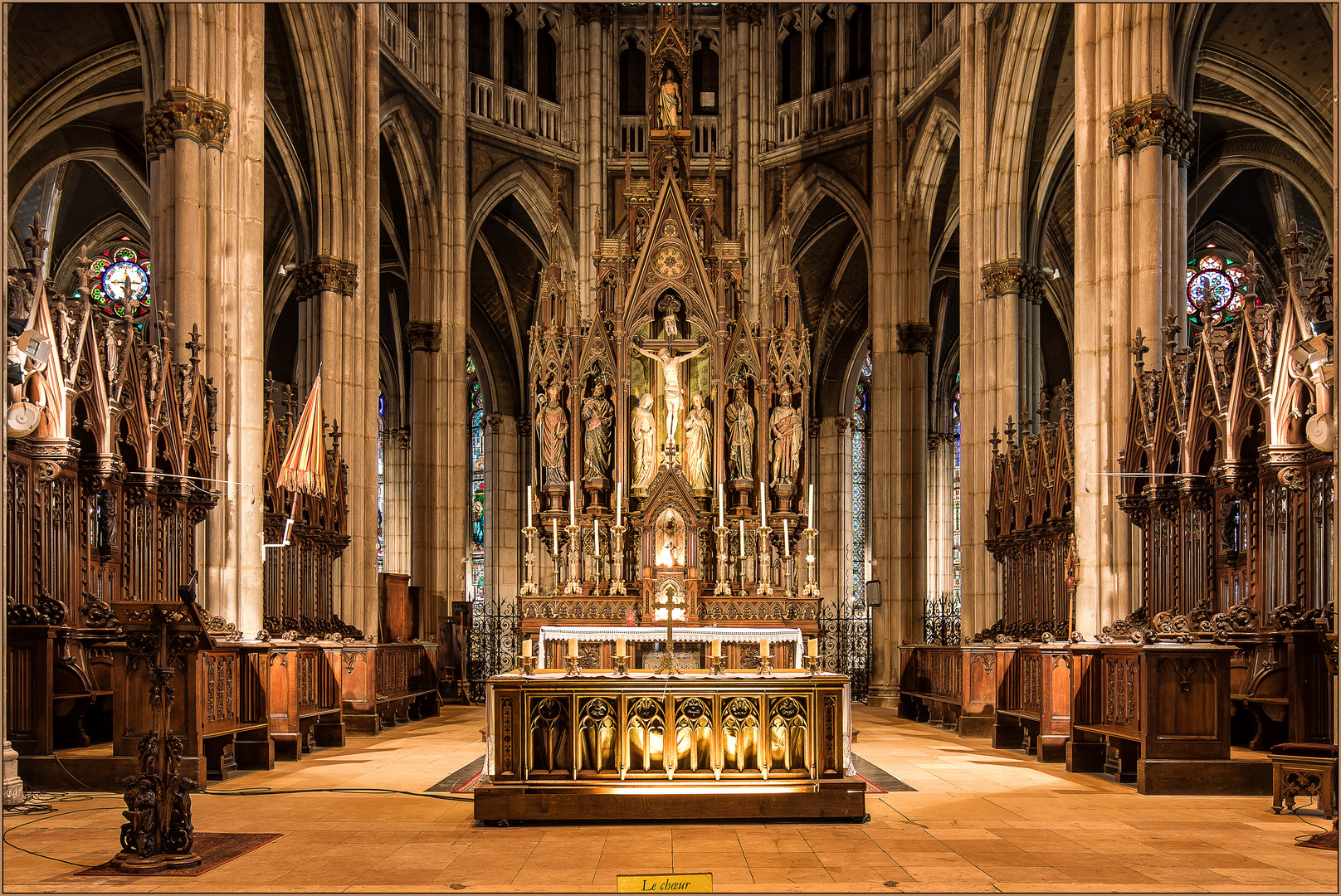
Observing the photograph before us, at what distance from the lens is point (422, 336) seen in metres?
24.1

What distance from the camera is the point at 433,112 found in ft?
82.9

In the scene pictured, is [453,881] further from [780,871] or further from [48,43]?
[48,43]

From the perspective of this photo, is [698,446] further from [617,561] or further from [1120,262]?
[1120,262]

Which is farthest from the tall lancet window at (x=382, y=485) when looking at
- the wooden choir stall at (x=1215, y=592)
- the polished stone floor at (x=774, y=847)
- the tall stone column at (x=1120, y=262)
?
the polished stone floor at (x=774, y=847)

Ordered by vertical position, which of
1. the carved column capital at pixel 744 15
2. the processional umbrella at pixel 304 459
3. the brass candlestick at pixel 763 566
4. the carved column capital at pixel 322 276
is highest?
the carved column capital at pixel 744 15

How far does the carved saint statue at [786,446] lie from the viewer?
20.2 meters

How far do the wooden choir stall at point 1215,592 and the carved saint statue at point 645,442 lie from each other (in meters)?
7.49

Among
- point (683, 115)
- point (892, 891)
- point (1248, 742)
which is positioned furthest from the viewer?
point (683, 115)

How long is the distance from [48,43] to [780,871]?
18524 millimetres

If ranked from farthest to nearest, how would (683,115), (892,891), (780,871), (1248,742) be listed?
(683,115), (1248,742), (780,871), (892,891)

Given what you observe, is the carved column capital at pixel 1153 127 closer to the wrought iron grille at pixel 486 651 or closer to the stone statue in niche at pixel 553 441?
the stone statue in niche at pixel 553 441

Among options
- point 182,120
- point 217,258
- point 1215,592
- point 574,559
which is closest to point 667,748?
point 1215,592

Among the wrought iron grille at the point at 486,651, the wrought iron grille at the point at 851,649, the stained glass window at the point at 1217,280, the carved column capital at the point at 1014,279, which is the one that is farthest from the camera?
the stained glass window at the point at 1217,280

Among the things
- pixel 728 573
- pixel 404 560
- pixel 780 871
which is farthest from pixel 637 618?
pixel 404 560
